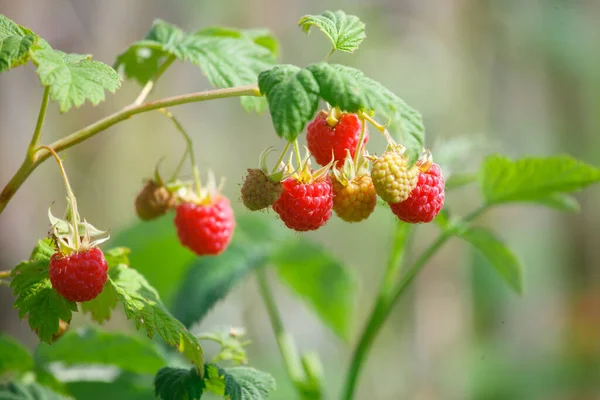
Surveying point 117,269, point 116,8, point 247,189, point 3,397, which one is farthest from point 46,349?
point 116,8

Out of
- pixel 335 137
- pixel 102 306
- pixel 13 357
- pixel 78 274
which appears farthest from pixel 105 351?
pixel 335 137

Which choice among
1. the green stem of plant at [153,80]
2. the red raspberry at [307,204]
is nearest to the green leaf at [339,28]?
the red raspberry at [307,204]

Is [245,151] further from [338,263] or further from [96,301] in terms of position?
[96,301]

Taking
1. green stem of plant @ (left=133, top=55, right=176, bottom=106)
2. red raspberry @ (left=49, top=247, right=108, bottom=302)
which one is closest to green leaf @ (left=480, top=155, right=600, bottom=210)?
green stem of plant @ (left=133, top=55, right=176, bottom=106)

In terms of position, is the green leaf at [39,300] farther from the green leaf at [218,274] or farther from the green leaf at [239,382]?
the green leaf at [218,274]

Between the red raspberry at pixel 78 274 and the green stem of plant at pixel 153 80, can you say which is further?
the green stem of plant at pixel 153 80

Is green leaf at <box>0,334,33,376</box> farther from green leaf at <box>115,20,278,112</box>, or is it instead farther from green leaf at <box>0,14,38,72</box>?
green leaf at <box>0,14,38,72</box>
